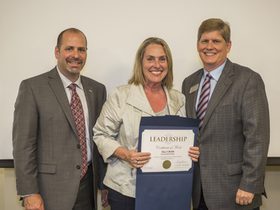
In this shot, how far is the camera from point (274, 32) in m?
2.63

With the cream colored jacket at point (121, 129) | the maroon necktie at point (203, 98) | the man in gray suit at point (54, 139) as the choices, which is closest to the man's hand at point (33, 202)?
the man in gray suit at point (54, 139)

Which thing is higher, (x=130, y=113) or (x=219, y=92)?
(x=219, y=92)

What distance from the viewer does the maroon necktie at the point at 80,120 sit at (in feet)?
6.90

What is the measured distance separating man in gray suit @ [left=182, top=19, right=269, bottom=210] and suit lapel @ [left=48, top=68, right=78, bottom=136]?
80 centimetres

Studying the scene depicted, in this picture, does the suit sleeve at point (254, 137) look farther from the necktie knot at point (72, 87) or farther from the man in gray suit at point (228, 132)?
the necktie knot at point (72, 87)

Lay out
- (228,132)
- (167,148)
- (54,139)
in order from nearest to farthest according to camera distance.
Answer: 1. (167,148)
2. (228,132)
3. (54,139)

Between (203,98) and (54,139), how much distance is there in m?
1.00

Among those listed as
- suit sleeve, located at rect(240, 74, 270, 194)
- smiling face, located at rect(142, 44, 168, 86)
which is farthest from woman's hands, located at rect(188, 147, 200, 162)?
smiling face, located at rect(142, 44, 168, 86)

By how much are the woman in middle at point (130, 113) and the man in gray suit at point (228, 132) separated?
181 millimetres

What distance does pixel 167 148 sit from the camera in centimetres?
180

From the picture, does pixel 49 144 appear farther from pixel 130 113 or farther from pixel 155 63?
pixel 155 63

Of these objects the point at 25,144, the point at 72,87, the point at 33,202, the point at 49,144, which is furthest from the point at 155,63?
the point at 33,202

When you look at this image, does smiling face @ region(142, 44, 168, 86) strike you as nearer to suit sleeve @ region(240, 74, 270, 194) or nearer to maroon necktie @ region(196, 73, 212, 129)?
A: maroon necktie @ region(196, 73, 212, 129)

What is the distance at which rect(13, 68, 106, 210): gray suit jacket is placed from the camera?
1976mm
